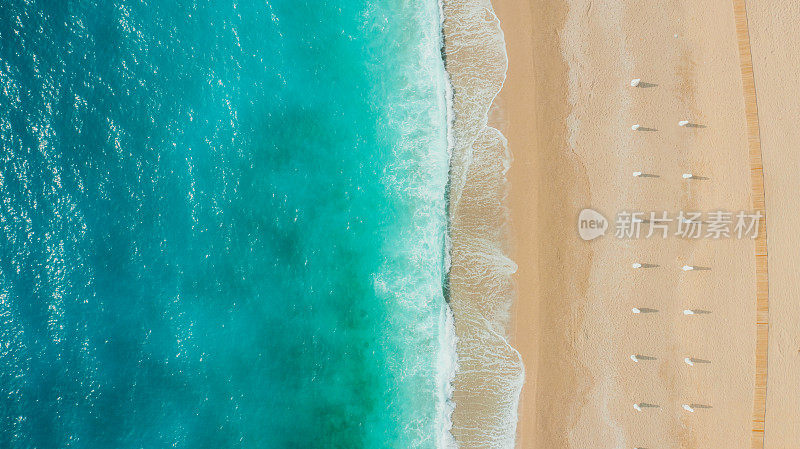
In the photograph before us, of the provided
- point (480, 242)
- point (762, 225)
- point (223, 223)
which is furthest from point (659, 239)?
point (223, 223)

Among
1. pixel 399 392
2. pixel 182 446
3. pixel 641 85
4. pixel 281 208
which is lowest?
pixel 182 446

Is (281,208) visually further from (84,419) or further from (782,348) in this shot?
(782,348)

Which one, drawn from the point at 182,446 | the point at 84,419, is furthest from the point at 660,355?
the point at 84,419

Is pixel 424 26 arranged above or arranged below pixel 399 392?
above

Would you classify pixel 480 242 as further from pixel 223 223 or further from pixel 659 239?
pixel 223 223

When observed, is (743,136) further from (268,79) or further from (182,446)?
(182,446)

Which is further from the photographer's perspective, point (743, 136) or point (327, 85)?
point (327, 85)

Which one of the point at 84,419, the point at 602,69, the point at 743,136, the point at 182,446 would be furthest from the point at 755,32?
the point at 84,419
